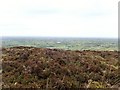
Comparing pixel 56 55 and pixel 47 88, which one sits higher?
pixel 56 55

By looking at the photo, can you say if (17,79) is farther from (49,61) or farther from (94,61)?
(94,61)

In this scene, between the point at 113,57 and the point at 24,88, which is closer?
the point at 24,88

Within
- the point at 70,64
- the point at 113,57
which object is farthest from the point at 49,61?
the point at 113,57

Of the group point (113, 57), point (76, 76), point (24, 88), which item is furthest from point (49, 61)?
point (113, 57)

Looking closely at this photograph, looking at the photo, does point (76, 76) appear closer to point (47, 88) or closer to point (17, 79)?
point (47, 88)

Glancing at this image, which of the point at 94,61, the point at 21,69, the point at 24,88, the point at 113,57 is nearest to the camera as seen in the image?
the point at 24,88

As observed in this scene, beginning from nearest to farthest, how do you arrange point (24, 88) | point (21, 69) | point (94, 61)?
point (24, 88) → point (21, 69) → point (94, 61)
